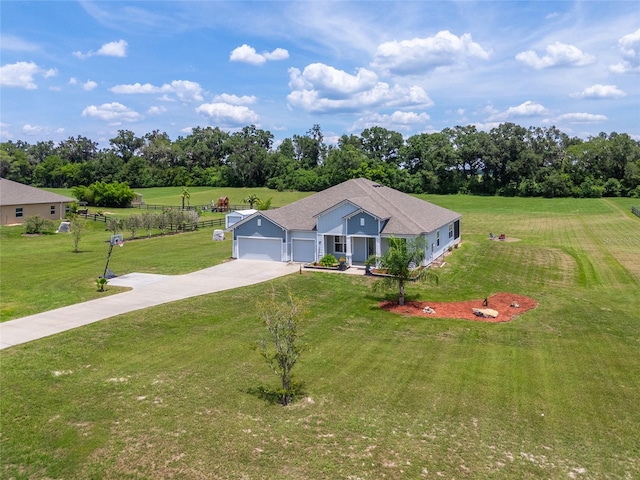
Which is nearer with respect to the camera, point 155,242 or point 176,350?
point 176,350

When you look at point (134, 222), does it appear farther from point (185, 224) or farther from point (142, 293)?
point (142, 293)

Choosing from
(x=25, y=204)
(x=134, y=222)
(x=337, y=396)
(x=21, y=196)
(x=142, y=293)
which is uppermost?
(x=21, y=196)

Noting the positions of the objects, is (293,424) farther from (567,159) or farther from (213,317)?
(567,159)

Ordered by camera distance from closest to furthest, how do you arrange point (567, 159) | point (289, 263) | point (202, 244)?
point (289, 263) → point (202, 244) → point (567, 159)

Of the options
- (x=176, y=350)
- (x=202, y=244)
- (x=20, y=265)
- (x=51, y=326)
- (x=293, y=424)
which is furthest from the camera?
(x=202, y=244)

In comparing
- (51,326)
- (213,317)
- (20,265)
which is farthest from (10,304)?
(20,265)

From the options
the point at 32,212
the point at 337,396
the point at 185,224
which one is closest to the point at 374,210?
the point at 337,396

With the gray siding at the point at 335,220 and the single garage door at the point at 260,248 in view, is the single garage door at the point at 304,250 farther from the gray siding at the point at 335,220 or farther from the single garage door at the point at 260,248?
the gray siding at the point at 335,220

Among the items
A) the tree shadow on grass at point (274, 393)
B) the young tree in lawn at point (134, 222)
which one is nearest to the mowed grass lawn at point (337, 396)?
the tree shadow on grass at point (274, 393)
